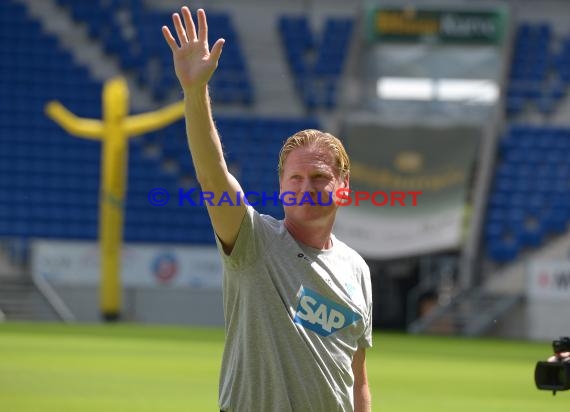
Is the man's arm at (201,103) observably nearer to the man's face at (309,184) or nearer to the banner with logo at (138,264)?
the man's face at (309,184)

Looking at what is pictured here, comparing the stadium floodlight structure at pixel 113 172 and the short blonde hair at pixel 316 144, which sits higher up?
the short blonde hair at pixel 316 144

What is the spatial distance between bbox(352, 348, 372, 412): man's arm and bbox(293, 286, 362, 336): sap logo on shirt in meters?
0.32

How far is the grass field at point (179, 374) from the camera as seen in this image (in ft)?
35.9

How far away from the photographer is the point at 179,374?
45.3ft

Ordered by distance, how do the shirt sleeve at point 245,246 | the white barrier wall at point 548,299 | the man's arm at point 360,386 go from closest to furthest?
1. the shirt sleeve at point 245,246
2. the man's arm at point 360,386
3. the white barrier wall at point 548,299

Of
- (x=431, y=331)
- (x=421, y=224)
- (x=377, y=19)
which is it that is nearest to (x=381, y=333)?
(x=431, y=331)

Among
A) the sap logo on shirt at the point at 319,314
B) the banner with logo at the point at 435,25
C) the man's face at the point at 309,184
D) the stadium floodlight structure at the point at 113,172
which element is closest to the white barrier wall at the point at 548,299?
the banner with logo at the point at 435,25

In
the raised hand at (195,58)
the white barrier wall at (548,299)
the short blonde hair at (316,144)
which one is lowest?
the white barrier wall at (548,299)

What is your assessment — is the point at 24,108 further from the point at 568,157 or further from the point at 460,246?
the point at 568,157

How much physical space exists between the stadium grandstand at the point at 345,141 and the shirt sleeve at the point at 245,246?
24.4m

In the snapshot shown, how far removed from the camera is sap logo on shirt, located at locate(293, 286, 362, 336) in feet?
12.3

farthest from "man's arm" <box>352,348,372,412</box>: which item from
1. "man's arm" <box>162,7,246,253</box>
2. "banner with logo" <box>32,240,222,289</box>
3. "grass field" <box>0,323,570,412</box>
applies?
"banner with logo" <box>32,240,222,289</box>

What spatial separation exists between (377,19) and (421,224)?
651cm

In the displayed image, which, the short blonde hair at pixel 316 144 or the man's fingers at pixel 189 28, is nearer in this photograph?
the man's fingers at pixel 189 28
